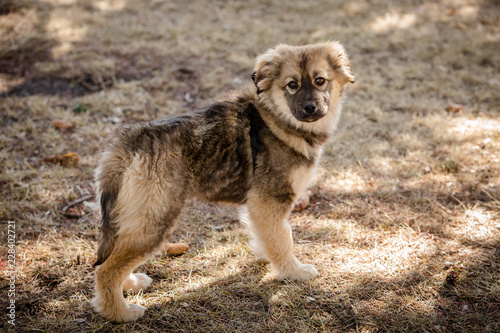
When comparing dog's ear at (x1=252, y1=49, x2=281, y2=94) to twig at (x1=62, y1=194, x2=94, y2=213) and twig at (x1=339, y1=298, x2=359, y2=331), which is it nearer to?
twig at (x1=339, y1=298, x2=359, y2=331)

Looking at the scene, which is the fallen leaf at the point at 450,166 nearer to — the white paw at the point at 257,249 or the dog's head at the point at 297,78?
the dog's head at the point at 297,78

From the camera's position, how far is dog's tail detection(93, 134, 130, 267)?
2.57 m

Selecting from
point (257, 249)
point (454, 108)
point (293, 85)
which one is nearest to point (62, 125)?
point (257, 249)

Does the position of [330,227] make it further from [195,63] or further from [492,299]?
[195,63]

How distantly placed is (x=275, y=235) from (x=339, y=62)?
1.74 m

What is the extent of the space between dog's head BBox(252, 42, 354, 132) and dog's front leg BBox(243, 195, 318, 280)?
0.79m

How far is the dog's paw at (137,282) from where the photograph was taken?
3.09m

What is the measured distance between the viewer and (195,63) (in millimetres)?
7242

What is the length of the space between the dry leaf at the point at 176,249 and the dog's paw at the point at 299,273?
1.03 m

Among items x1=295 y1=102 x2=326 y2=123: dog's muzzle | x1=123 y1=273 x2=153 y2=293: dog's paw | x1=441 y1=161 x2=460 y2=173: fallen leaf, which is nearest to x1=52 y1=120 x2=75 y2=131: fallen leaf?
x1=123 y1=273 x2=153 y2=293: dog's paw

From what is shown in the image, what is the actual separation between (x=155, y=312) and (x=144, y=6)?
8.94m

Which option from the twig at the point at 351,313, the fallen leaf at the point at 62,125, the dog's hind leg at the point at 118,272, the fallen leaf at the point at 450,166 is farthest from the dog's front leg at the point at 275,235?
the fallen leaf at the point at 62,125

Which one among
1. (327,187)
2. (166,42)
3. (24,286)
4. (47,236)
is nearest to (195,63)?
(166,42)

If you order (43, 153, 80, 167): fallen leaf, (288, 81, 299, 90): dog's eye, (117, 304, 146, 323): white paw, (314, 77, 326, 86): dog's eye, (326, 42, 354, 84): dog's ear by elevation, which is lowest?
(117, 304, 146, 323): white paw
